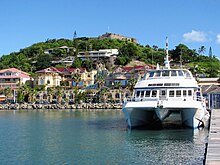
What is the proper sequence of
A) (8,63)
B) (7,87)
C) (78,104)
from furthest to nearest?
(8,63) < (7,87) < (78,104)

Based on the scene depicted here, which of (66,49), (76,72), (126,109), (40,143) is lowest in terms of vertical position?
(40,143)

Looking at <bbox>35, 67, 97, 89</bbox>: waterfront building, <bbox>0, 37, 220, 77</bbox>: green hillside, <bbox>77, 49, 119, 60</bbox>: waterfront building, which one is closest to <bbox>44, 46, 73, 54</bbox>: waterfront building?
<bbox>0, 37, 220, 77</bbox>: green hillside

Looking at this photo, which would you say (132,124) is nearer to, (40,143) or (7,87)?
(40,143)

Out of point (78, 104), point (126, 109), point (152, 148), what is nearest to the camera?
point (152, 148)

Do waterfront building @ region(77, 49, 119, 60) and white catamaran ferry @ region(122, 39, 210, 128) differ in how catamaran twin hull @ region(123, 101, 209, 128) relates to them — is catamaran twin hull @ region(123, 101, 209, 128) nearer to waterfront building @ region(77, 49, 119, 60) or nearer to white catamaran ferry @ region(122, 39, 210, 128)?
white catamaran ferry @ region(122, 39, 210, 128)

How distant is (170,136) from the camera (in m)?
33.2

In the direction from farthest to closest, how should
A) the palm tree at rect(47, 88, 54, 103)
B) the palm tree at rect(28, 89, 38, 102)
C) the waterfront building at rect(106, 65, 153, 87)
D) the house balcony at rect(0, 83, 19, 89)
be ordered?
1. the house balcony at rect(0, 83, 19, 89)
2. the waterfront building at rect(106, 65, 153, 87)
3. the palm tree at rect(47, 88, 54, 103)
4. the palm tree at rect(28, 89, 38, 102)

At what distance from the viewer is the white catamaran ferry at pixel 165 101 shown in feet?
113

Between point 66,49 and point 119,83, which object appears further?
point 66,49

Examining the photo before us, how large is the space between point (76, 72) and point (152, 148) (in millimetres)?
95119

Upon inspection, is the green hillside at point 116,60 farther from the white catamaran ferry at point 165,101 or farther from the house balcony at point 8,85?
the white catamaran ferry at point 165,101

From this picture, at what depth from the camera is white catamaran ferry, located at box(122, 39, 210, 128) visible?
34.5 metres

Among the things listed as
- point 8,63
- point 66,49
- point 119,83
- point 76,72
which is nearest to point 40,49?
point 66,49

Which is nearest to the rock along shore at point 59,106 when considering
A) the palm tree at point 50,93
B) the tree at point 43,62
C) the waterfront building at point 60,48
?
the palm tree at point 50,93
